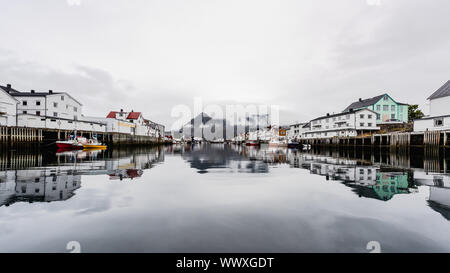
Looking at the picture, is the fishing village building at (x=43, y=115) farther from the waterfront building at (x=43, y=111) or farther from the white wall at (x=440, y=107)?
the white wall at (x=440, y=107)

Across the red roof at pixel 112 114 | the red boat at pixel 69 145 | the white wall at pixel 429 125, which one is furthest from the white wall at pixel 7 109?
the white wall at pixel 429 125

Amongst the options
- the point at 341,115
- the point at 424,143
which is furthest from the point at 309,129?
the point at 424,143

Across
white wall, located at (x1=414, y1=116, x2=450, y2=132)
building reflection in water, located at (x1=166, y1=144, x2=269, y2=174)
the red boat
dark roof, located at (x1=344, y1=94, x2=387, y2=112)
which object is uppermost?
dark roof, located at (x1=344, y1=94, x2=387, y2=112)

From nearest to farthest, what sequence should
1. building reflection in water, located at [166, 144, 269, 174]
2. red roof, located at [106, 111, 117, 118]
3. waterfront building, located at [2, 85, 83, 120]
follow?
1. building reflection in water, located at [166, 144, 269, 174]
2. waterfront building, located at [2, 85, 83, 120]
3. red roof, located at [106, 111, 117, 118]

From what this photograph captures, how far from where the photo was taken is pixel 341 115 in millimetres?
63375

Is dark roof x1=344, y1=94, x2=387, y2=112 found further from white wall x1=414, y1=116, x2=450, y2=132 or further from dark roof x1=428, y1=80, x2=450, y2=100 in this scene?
white wall x1=414, y1=116, x2=450, y2=132

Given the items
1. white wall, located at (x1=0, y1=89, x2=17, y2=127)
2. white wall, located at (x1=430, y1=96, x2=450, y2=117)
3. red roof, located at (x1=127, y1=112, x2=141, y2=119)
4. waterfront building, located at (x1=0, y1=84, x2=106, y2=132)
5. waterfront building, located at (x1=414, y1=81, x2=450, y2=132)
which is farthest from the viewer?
red roof, located at (x1=127, y1=112, x2=141, y2=119)

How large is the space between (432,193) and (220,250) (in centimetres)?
889

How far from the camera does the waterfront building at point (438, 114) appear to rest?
34.6 meters

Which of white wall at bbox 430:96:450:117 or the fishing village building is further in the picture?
the fishing village building

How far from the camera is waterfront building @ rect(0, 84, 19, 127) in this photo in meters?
40.1

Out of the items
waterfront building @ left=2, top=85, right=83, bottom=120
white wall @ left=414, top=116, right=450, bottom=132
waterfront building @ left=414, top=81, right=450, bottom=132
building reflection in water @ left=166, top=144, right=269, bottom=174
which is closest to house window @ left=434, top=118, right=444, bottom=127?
waterfront building @ left=414, top=81, right=450, bottom=132

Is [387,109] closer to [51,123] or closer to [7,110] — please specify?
[51,123]
